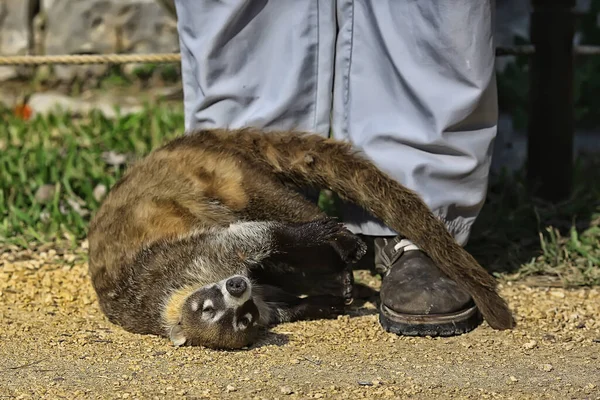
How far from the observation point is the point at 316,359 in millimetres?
2863

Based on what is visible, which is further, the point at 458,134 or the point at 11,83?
the point at 11,83

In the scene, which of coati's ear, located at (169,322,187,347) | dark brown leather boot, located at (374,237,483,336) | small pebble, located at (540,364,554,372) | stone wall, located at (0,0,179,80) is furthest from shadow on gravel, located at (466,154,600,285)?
stone wall, located at (0,0,179,80)

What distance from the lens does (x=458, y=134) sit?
10.8 feet

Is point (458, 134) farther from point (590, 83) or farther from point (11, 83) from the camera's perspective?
point (11, 83)

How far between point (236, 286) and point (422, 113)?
900 millimetres

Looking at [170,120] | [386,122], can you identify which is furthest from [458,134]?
[170,120]

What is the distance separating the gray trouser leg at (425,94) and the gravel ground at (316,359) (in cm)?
50

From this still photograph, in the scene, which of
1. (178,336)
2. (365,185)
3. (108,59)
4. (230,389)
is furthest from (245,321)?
(108,59)

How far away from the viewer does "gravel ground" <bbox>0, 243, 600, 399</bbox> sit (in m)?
2.59

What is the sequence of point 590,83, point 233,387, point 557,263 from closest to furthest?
1. point 233,387
2. point 557,263
3. point 590,83

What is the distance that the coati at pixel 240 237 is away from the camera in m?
3.22

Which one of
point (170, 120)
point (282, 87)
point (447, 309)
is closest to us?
point (447, 309)

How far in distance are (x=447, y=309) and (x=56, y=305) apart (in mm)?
1474

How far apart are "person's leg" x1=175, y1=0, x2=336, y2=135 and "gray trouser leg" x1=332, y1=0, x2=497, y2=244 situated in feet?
0.25
